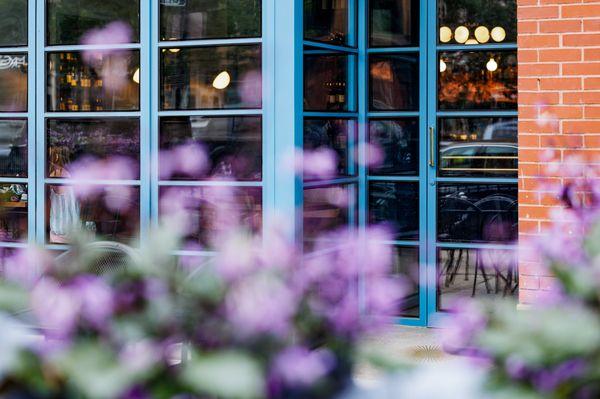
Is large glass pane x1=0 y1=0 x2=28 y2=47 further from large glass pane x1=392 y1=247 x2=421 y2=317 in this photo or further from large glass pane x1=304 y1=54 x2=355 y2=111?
large glass pane x1=392 y1=247 x2=421 y2=317

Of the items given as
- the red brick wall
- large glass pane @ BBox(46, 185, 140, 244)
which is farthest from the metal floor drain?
large glass pane @ BBox(46, 185, 140, 244)

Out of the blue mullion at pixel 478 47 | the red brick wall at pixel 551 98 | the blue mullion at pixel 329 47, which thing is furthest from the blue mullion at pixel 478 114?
the red brick wall at pixel 551 98

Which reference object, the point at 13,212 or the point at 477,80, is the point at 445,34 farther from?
the point at 13,212

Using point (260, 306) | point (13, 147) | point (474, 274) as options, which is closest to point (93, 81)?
point (13, 147)

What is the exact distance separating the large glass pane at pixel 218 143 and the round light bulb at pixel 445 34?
1.61m

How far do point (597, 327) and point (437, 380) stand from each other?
256 millimetres

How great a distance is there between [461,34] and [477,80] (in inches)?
13.2

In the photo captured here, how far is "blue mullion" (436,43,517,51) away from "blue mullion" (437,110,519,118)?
0.42 meters

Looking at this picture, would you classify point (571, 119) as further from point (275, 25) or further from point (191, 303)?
point (191, 303)

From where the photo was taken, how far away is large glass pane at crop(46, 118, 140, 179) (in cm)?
645

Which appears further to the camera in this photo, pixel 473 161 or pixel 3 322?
pixel 473 161

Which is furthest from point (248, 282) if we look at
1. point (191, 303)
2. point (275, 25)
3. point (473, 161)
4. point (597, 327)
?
point (473, 161)

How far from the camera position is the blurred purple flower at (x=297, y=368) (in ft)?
4.70

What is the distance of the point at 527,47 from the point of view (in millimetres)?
5461
